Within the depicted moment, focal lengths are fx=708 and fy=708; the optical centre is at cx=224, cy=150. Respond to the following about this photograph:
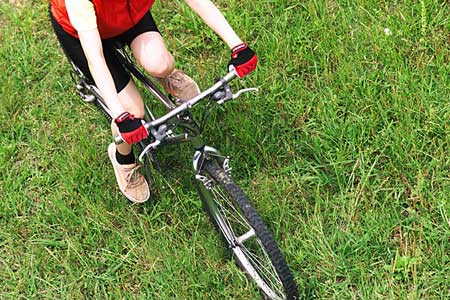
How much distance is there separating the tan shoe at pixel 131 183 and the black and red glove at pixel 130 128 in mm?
1146

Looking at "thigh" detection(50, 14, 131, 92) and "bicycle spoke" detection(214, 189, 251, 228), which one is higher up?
"thigh" detection(50, 14, 131, 92)

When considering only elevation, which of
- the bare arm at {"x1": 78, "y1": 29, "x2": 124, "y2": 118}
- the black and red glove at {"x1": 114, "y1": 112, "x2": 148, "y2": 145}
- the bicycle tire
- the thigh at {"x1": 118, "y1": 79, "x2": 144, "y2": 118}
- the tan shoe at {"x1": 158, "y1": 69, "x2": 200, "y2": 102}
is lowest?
the bicycle tire

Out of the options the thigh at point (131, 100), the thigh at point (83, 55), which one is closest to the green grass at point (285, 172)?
the thigh at point (131, 100)

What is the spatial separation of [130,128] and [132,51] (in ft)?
3.27

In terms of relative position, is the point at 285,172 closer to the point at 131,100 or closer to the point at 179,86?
the point at 179,86

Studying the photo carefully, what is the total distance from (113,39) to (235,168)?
1.01 metres

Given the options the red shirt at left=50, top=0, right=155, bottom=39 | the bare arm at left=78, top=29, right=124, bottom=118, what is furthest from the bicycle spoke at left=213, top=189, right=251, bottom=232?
the red shirt at left=50, top=0, right=155, bottom=39

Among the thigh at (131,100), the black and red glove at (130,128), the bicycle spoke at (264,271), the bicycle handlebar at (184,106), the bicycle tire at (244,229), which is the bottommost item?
the bicycle spoke at (264,271)

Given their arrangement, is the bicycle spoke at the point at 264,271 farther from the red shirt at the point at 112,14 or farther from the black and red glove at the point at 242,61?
the red shirt at the point at 112,14

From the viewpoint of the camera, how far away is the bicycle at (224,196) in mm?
3057

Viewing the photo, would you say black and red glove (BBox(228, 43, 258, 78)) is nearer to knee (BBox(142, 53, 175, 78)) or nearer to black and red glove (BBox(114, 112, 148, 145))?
black and red glove (BBox(114, 112, 148, 145))

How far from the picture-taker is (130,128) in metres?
2.86

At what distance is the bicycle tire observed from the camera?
3150mm

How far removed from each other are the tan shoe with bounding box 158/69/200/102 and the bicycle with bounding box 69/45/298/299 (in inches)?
6.3
